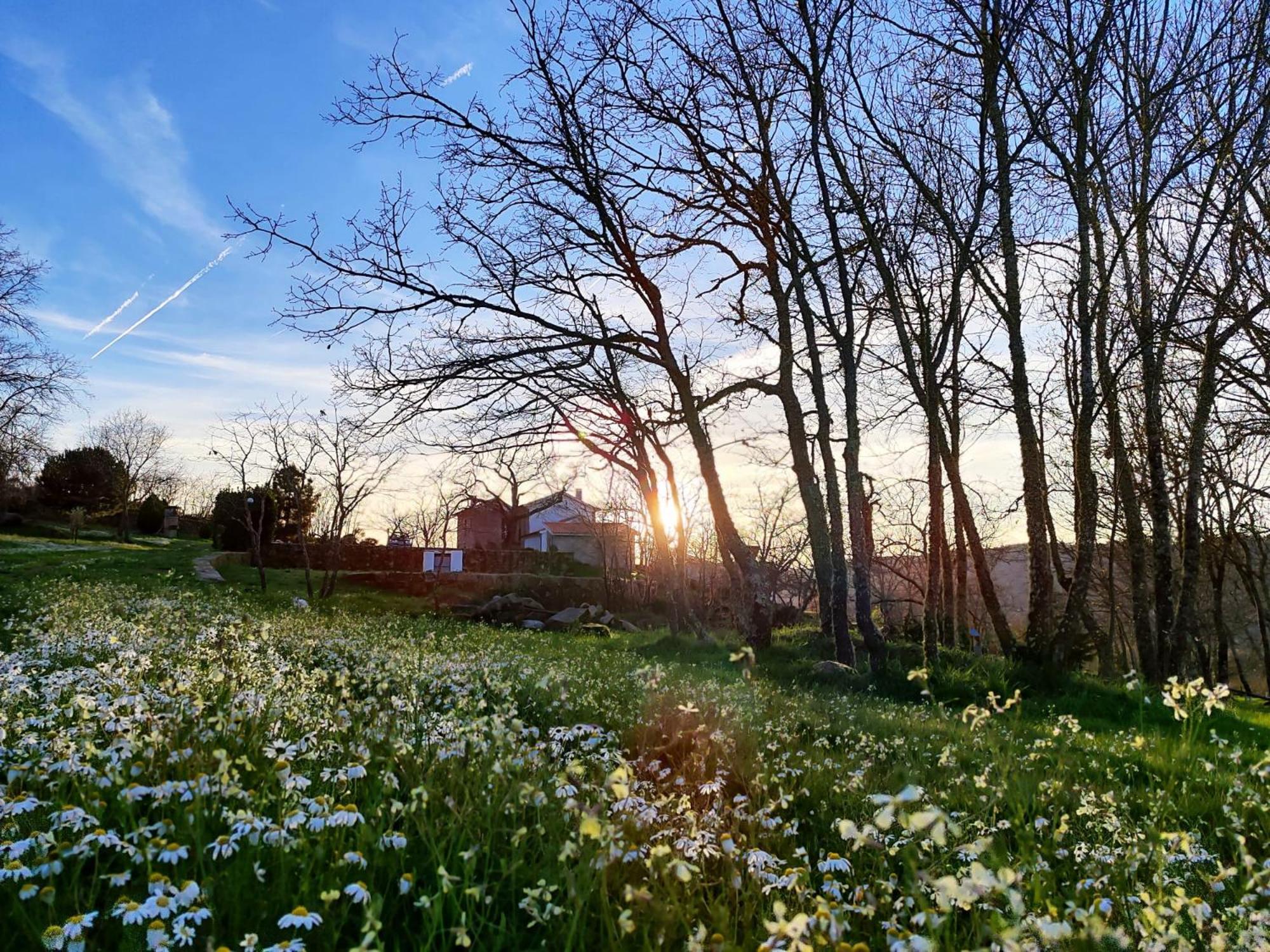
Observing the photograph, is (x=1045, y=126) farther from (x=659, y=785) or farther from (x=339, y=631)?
(x=339, y=631)

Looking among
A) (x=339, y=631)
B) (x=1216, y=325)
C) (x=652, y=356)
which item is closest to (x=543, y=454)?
(x=652, y=356)

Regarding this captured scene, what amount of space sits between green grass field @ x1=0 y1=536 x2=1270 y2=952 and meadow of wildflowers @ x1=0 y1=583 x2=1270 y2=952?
0.03 m

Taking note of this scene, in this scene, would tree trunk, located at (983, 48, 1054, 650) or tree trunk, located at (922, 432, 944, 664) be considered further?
tree trunk, located at (922, 432, 944, 664)

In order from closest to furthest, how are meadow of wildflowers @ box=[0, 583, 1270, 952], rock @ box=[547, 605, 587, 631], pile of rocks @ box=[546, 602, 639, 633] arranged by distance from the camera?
meadow of wildflowers @ box=[0, 583, 1270, 952] → pile of rocks @ box=[546, 602, 639, 633] → rock @ box=[547, 605, 587, 631]

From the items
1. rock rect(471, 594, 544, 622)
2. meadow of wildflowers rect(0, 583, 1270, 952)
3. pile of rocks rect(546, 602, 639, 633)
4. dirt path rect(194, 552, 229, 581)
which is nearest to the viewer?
meadow of wildflowers rect(0, 583, 1270, 952)

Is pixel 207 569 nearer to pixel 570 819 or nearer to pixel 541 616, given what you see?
pixel 541 616

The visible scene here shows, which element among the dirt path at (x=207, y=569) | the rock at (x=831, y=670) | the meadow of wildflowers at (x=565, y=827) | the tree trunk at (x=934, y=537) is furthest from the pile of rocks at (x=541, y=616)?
the meadow of wildflowers at (x=565, y=827)

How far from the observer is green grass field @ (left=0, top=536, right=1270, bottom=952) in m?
2.44

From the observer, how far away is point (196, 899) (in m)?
2.54

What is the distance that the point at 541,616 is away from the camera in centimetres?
2625

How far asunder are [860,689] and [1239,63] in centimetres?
969

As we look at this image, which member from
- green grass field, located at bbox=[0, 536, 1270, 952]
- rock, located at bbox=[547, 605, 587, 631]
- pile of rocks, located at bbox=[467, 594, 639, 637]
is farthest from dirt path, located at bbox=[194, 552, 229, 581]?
green grass field, located at bbox=[0, 536, 1270, 952]

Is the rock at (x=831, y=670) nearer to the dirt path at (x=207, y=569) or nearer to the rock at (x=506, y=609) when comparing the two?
the rock at (x=506, y=609)

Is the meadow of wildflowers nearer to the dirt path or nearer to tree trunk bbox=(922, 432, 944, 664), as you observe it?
tree trunk bbox=(922, 432, 944, 664)
